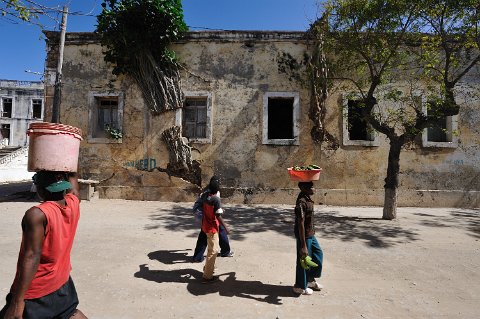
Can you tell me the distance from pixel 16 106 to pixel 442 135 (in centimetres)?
4183

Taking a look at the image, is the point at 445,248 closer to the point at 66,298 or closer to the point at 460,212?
the point at 460,212

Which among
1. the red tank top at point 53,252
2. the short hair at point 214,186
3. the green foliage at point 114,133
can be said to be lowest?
the red tank top at point 53,252

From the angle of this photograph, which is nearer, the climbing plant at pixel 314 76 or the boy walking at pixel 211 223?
A: the boy walking at pixel 211 223

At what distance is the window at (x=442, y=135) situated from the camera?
10.4 meters

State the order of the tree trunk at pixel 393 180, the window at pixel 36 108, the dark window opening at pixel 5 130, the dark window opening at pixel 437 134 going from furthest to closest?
the window at pixel 36 108 < the dark window opening at pixel 5 130 < the dark window opening at pixel 437 134 < the tree trunk at pixel 393 180

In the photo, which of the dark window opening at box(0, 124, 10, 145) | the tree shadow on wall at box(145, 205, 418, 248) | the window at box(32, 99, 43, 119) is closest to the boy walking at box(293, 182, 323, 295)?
the tree shadow on wall at box(145, 205, 418, 248)

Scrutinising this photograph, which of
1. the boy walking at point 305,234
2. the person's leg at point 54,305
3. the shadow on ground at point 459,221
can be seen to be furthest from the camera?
the shadow on ground at point 459,221

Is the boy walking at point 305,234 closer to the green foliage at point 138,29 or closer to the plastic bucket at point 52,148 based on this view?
the plastic bucket at point 52,148

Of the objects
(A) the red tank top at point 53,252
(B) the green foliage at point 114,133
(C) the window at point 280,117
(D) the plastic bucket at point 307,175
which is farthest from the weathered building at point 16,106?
(A) the red tank top at point 53,252

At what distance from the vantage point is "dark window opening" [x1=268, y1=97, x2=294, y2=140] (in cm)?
1223

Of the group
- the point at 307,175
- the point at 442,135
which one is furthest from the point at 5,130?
the point at 307,175

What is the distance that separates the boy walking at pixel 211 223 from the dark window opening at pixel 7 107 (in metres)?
41.6

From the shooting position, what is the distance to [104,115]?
11.1m

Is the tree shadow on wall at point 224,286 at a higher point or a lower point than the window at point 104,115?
lower
